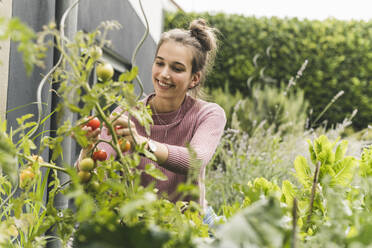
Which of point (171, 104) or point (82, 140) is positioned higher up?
point (82, 140)

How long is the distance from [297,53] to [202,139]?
7.30 m

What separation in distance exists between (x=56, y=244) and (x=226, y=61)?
748 cm

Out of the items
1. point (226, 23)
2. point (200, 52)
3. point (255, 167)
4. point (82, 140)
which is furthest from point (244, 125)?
point (82, 140)

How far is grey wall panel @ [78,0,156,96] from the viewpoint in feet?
9.97

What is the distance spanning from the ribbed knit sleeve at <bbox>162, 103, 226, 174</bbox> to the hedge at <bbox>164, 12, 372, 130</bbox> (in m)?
6.37

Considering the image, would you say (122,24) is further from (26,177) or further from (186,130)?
(26,177)

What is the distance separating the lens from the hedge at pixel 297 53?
8.07 meters

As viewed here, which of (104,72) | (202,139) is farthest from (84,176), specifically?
(202,139)

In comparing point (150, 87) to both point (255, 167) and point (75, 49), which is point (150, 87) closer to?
point (255, 167)

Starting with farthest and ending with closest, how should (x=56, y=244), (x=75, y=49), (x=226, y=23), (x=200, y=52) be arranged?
(x=226, y=23) < (x=200, y=52) < (x=56, y=244) < (x=75, y=49)

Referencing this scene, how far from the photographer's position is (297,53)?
810 centimetres

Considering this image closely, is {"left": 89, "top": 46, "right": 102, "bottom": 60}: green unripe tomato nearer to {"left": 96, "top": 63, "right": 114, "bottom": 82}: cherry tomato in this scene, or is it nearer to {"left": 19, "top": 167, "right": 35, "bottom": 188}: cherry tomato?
{"left": 96, "top": 63, "right": 114, "bottom": 82}: cherry tomato

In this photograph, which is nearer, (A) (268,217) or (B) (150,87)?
(A) (268,217)

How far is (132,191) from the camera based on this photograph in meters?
0.51
